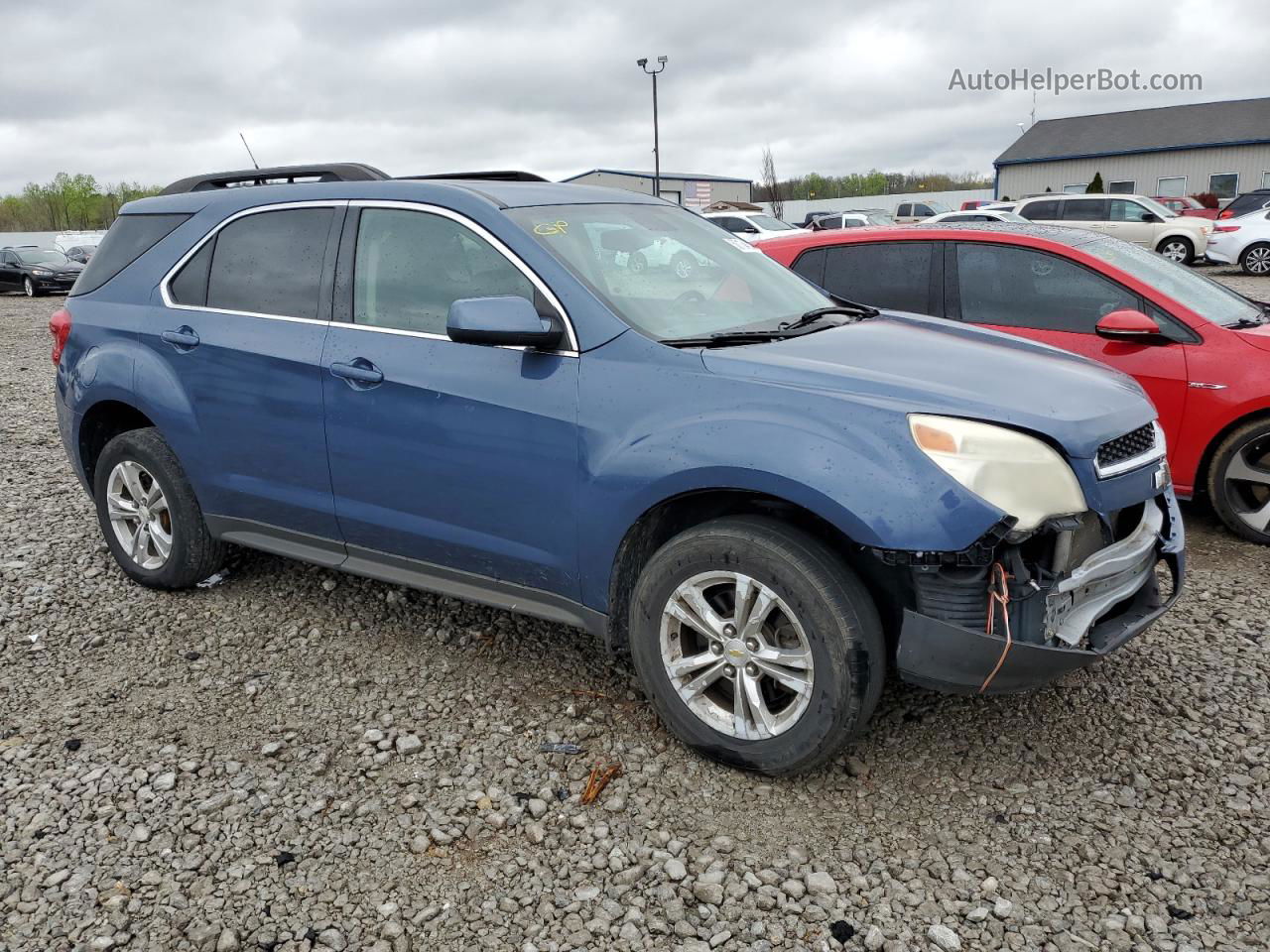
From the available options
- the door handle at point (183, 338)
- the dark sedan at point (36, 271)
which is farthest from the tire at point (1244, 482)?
the dark sedan at point (36, 271)

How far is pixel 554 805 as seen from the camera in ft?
10.2

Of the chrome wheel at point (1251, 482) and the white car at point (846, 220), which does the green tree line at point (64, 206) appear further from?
the chrome wheel at point (1251, 482)

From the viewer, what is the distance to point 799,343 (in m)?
3.36

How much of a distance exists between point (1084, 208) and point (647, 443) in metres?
22.3

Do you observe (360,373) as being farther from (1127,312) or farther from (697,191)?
(697,191)

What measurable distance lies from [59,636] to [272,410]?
1475 millimetres

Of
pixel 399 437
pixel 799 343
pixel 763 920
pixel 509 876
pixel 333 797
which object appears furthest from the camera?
pixel 399 437

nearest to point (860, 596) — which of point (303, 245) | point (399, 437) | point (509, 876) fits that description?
point (509, 876)

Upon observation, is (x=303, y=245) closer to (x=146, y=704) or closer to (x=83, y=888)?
(x=146, y=704)

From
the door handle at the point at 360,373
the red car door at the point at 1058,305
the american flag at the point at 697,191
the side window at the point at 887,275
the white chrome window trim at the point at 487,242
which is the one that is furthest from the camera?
the american flag at the point at 697,191

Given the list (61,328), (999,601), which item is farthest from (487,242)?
(61,328)

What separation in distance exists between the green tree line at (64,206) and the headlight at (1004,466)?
87.4 metres

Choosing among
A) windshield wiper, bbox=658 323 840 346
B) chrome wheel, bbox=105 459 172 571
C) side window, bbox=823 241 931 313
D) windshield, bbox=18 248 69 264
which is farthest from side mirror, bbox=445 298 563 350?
windshield, bbox=18 248 69 264

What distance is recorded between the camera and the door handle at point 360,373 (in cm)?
364
